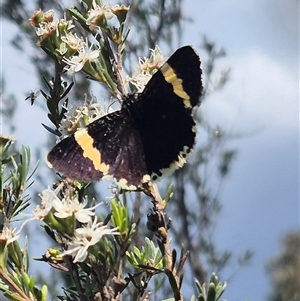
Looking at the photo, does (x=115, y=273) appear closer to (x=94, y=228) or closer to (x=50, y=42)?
(x=94, y=228)

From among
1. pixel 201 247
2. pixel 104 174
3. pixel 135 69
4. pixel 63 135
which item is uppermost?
pixel 201 247

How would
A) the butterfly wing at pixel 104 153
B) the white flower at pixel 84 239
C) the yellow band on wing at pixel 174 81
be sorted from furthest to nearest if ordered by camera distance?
1. the yellow band on wing at pixel 174 81
2. the butterfly wing at pixel 104 153
3. the white flower at pixel 84 239

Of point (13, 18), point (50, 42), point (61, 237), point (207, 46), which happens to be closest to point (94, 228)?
point (61, 237)

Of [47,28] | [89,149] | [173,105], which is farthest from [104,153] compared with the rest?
[47,28]

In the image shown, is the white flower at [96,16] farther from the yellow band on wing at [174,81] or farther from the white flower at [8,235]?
the white flower at [8,235]

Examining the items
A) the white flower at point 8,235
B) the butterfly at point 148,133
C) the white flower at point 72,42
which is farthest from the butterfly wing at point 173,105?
the white flower at point 8,235

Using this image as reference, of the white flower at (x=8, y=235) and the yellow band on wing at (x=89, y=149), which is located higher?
the yellow band on wing at (x=89, y=149)

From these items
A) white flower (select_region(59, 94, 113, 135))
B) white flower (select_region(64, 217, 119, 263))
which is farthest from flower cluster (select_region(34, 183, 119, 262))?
white flower (select_region(59, 94, 113, 135))
